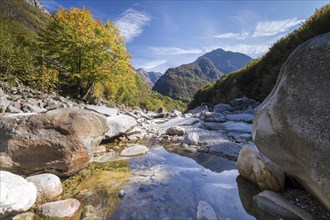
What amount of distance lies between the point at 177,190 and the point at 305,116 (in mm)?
2760

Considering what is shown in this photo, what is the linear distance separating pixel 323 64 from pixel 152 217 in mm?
3294

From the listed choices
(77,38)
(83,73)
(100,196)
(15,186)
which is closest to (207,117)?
(83,73)

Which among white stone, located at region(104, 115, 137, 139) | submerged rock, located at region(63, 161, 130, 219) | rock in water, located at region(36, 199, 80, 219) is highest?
white stone, located at region(104, 115, 137, 139)

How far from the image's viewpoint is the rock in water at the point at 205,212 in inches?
126

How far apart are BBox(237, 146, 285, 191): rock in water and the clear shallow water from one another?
1.34 ft

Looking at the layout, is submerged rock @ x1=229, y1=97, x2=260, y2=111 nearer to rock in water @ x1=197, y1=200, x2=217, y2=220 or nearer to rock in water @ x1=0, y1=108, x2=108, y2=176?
rock in water @ x1=0, y1=108, x2=108, y2=176

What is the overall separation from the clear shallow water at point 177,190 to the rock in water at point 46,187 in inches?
51.6

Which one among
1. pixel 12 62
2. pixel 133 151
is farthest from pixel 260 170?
pixel 12 62

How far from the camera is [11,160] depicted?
14.2 feet

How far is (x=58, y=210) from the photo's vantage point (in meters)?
3.27

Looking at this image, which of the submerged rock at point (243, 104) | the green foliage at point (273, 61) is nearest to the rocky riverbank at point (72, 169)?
the submerged rock at point (243, 104)

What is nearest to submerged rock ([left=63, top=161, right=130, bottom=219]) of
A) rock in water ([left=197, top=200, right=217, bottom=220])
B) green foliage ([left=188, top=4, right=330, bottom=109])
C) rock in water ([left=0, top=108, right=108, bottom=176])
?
rock in water ([left=0, top=108, right=108, bottom=176])

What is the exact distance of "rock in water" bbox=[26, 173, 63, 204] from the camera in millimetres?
3678

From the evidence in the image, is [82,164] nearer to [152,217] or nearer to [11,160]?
[11,160]
